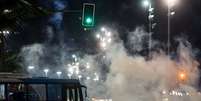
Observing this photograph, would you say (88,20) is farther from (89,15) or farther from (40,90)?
(40,90)

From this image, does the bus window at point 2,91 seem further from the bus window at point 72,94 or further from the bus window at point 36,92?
the bus window at point 72,94

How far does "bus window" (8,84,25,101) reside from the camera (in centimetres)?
2041

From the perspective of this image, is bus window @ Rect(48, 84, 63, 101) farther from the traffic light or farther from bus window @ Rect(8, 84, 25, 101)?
the traffic light

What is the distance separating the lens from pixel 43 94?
68.8ft

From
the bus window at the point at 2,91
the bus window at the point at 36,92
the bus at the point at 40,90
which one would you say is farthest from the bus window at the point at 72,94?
the bus window at the point at 2,91

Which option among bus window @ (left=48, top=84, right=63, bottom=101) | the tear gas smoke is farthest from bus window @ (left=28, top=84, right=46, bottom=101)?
the tear gas smoke

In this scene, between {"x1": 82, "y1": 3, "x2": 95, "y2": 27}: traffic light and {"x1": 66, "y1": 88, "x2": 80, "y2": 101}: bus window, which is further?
{"x1": 82, "y1": 3, "x2": 95, "y2": 27}: traffic light

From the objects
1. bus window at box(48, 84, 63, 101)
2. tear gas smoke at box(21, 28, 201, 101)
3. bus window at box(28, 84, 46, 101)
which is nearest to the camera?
bus window at box(28, 84, 46, 101)

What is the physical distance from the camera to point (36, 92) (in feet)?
68.7

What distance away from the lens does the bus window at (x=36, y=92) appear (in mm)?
20661

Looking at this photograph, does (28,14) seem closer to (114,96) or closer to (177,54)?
(114,96)

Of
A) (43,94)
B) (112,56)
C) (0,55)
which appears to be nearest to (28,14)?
(0,55)

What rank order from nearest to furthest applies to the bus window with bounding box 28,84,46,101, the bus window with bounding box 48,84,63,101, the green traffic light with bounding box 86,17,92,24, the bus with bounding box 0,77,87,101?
the bus with bounding box 0,77,87,101, the bus window with bounding box 28,84,46,101, the bus window with bounding box 48,84,63,101, the green traffic light with bounding box 86,17,92,24

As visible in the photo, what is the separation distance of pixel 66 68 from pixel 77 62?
2020 mm
